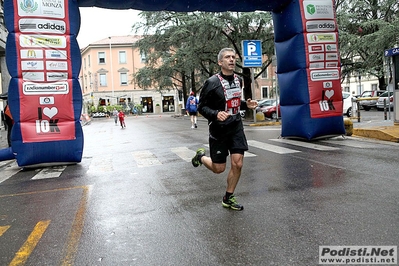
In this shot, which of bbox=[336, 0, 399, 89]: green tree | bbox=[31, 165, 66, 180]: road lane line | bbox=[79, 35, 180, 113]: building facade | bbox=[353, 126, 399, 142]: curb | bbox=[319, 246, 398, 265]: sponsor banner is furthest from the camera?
bbox=[79, 35, 180, 113]: building facade

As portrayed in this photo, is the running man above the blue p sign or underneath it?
underneath

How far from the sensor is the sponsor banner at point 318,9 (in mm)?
11234

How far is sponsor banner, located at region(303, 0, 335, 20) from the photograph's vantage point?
36.9 feet

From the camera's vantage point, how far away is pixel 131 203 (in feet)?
17.9

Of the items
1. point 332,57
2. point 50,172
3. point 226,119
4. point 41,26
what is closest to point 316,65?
point 332,57

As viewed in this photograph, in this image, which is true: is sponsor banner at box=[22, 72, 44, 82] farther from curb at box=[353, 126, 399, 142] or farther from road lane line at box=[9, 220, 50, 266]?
curb at box=[353, 126, 399, 142]

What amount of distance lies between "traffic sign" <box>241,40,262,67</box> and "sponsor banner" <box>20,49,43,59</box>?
→ 38.0ft

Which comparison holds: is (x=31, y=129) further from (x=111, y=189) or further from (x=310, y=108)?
(x=310, y=108)

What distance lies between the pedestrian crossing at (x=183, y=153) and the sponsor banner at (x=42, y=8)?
354 cm

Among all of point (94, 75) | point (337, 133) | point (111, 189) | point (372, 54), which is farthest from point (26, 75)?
point (94, 75)

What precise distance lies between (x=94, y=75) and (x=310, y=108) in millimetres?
64365

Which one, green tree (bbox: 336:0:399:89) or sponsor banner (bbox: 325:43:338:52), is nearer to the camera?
sponsor banner (bbox: 325:43:338:52)

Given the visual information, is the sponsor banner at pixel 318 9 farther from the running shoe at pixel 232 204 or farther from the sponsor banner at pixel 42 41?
the running shoe at pixel 232 204

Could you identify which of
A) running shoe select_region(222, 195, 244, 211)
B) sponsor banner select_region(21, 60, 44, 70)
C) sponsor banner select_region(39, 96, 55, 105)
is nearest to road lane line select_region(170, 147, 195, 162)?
sponsor banner select_region(39, 96, 55, 105)
